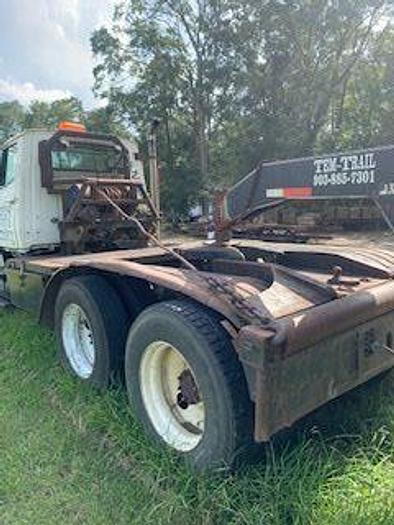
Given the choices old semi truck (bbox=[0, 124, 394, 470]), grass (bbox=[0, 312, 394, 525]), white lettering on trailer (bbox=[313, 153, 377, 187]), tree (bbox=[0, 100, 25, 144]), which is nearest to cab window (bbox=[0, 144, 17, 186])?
old semi truck (bbox=[0, 124, 394, 470])

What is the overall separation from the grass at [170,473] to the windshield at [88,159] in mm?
2675

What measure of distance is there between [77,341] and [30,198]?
6.40 feet

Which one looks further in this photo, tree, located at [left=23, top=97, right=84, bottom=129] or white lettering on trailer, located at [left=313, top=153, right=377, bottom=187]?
tree, located at [left=23, top=97, right=84, bottom=129]

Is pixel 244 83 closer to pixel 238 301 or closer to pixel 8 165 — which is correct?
pixel 8 165

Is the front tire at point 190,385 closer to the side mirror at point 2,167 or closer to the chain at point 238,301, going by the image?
the chain at point 238,301

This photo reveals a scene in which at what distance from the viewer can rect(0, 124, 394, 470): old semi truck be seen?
2.47 m

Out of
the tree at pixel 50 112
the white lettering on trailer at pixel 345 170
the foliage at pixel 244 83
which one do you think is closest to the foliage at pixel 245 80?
the foliage at pixel 244 83

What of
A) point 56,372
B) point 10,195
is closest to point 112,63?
point 10,195

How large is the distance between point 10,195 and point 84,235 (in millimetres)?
912

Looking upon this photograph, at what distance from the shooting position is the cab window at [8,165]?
5.63 metres

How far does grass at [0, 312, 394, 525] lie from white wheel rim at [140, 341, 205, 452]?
0.13 meters

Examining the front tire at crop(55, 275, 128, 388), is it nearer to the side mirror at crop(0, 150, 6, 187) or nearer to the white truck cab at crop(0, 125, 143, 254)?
the white truck cab at crop(0, 125, 143, 254)

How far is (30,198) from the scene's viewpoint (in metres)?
5.54

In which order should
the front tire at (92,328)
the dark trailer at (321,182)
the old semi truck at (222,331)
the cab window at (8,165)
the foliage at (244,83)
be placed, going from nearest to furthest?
the old semi truck at (222,331)
the dark trailer at (321,182)
the front tire at (92,328)
the cab window at (8,165)
the foliage at (244,83)
